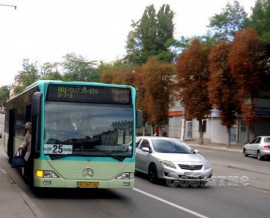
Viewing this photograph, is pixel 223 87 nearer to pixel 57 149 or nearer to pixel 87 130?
pixel 87 130

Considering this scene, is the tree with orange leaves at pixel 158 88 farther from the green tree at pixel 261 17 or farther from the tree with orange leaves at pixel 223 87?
the tree with orange leaves at pixel 223 87

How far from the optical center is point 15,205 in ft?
28.9

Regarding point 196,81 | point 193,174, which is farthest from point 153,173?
point 196,81

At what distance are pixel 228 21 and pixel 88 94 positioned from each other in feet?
166

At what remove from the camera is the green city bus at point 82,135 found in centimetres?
986

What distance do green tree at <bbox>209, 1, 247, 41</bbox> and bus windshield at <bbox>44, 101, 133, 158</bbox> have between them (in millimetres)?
49832

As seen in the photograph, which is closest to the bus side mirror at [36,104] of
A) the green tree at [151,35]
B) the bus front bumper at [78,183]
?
the bus front bumper at [78,183]

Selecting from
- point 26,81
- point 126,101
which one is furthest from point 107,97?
point 26,81

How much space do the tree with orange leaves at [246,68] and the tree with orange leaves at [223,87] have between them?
148 cm

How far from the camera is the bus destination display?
33.6ft

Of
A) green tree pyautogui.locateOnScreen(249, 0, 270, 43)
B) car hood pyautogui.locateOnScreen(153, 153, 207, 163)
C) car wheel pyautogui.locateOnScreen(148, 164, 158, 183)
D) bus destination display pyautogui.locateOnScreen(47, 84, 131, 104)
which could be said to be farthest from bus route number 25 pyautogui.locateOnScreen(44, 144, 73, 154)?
green tree pyautogui.locateOnScreen(249, 0, 270, 43)

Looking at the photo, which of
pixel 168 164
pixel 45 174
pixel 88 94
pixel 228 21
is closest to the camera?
A: pixel 45 174

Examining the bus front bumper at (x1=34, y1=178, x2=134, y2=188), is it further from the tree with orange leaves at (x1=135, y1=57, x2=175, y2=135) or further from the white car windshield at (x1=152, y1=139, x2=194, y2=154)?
the tree with orange leaves at (x1=135, y1=57, x2=175, y2=135)

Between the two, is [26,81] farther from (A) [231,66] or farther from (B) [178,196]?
(B) [178,196]
